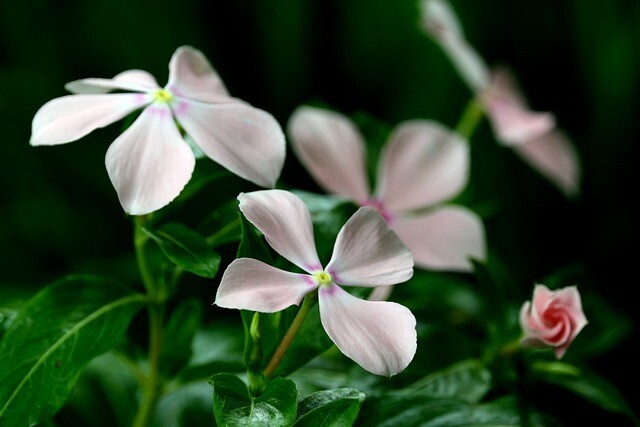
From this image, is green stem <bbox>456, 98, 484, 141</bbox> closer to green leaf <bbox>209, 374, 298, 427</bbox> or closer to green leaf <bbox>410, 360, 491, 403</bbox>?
green leaf <bbox>410, 360, 491, 403</bbox>

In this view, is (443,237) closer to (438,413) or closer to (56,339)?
(438,413)

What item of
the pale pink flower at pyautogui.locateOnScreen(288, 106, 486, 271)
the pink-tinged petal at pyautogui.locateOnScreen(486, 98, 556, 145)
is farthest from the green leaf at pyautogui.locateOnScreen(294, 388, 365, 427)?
the pink-tinged petal at pyautogui.locateOnScreen(486, 98, 556, 145)

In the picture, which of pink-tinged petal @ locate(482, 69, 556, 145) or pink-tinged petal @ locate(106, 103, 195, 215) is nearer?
pink-tinged petal @ locate(106, 103, 195, 215)

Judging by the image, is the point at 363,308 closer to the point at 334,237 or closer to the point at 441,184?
the point at 334,237

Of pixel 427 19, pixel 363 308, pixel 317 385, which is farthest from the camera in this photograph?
pixel 427 19

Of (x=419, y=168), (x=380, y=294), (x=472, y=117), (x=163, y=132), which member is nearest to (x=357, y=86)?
(x=472, y=117)

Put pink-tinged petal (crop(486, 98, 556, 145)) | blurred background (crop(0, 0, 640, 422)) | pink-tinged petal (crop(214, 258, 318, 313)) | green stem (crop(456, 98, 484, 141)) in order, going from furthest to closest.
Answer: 1. blurred background (crop(0, 0, 640, 422))
2. green stem (crop(456, 98, 484, 141))
3. pink-tinged petal (crop(486, 98, 556, 145))
4. pink-tinged petal (crop(214, 258, 318, 313))

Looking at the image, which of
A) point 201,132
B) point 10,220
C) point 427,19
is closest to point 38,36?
point 10,220
